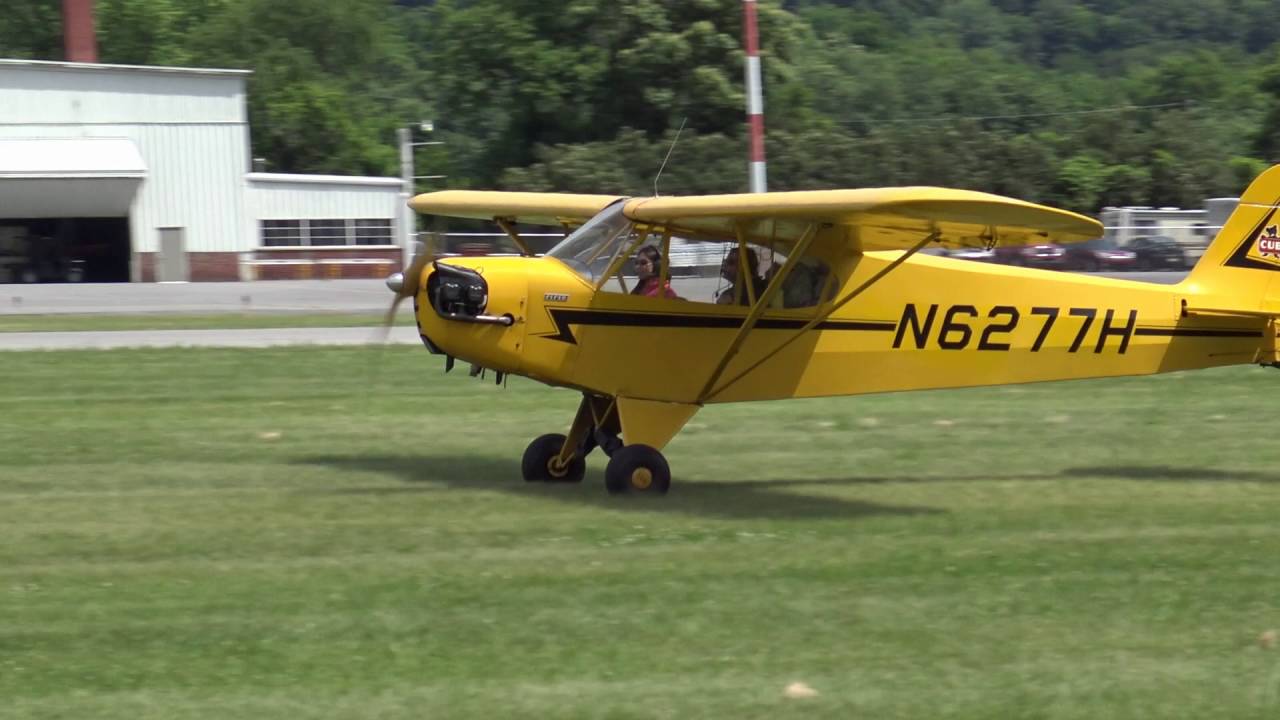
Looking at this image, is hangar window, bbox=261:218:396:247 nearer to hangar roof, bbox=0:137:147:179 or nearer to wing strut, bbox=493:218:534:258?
hangar roof, bbox=0:137:147:179

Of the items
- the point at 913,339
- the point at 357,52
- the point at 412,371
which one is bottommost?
the point at 412,371

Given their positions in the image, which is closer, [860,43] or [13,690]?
[13,690]

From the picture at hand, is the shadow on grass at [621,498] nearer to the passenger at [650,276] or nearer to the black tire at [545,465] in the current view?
the black tire at [545,465]

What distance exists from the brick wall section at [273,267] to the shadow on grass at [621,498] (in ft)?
122

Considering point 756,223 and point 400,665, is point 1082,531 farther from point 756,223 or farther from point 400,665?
point 400,665

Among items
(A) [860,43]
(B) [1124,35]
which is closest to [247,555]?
(A) [860,43]

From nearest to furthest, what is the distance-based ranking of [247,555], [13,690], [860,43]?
[13,690] → [247,555] → [860,43]

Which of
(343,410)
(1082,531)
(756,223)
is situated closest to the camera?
(1082,531)

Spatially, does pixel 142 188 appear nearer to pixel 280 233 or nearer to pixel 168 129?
pixel 168 129

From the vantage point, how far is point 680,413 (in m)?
10.6

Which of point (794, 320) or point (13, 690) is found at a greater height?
point (794, 320)

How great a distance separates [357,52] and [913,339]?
9267cm

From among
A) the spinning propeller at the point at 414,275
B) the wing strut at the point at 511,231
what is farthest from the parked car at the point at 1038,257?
the spinning propeller at the point at 414,275

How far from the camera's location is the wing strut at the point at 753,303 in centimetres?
1015
